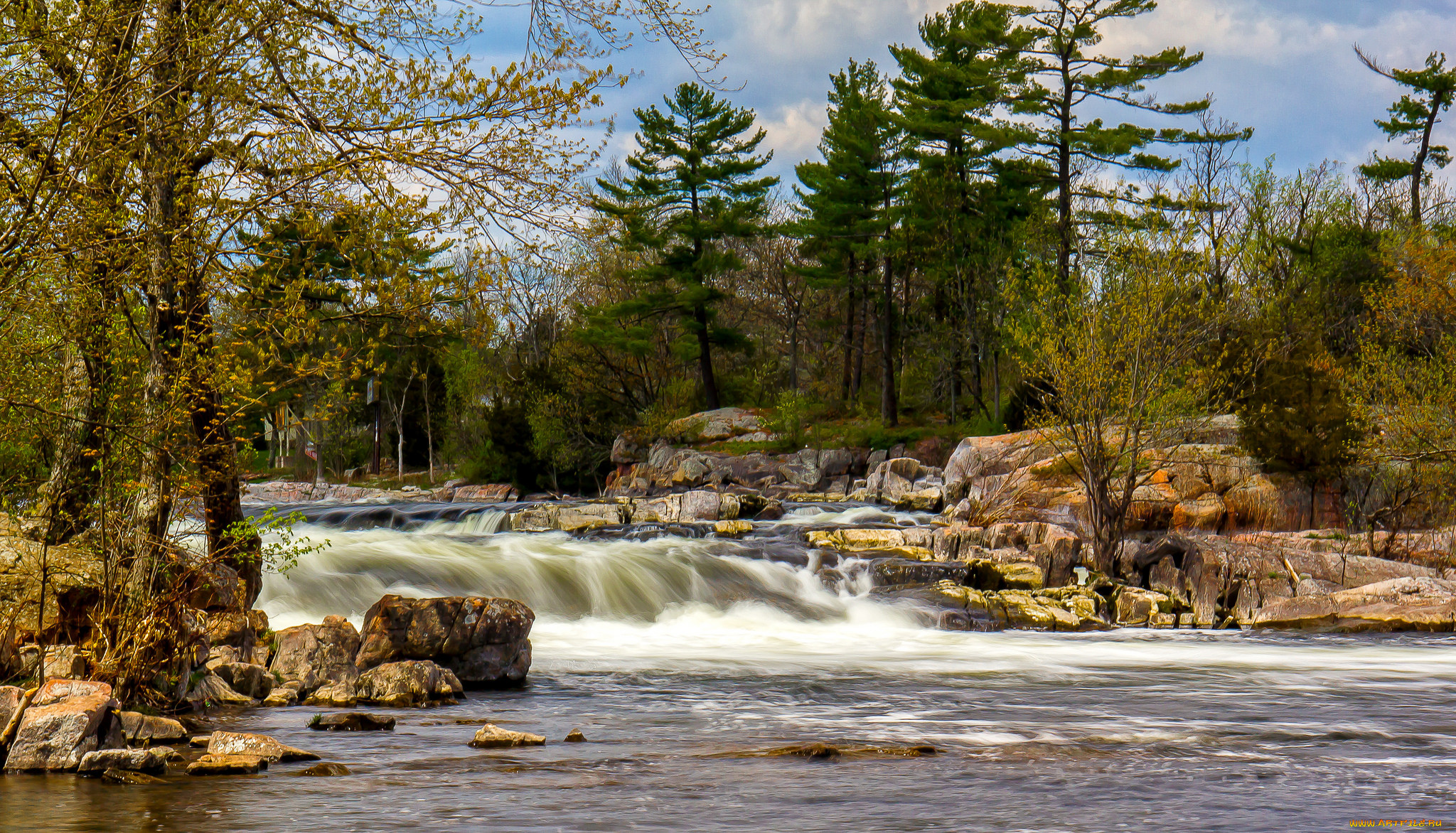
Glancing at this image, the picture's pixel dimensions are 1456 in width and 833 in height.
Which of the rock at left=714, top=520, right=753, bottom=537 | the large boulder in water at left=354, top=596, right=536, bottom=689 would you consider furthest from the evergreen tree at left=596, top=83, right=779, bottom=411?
the large boulder in water at left=354, top=596, right=536, bottom=689

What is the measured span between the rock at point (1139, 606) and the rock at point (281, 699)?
517 inches

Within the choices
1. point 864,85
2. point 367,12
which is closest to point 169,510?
point 367,12

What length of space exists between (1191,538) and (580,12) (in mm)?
15779

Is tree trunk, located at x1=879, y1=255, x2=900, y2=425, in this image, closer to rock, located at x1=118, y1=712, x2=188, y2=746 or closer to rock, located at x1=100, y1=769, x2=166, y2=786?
rock, located at x1=118, y1=712, x2=188, y2=746

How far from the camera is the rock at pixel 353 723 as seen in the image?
8.92 meters

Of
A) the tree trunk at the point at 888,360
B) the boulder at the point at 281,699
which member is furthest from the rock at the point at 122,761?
the tree trunk at the point at 888,360

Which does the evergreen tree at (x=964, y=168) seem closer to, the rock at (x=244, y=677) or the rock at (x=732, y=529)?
the rock at (x=732, y=529)

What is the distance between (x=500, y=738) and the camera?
834cm

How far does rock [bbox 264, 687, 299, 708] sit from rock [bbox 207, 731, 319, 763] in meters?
2.56

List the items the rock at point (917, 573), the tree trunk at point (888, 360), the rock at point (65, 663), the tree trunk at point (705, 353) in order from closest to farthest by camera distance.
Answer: the rock at point (65, 663) → the rock at point (917, 573) → the tree trunk at point (888, 360) → the tree trunk at point (705, 353)

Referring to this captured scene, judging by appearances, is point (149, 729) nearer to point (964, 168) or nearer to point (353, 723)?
point (353, 723)

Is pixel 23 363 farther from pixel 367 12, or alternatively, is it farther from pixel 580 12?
pixel 580 12

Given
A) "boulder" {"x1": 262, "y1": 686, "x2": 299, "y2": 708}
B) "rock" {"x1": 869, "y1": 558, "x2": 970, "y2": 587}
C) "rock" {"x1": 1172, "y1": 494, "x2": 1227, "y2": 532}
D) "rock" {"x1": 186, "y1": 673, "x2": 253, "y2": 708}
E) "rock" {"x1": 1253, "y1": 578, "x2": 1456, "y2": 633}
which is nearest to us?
"rock" {"x1": 186, "y1": 673, "x2": 253, "y2": 708}

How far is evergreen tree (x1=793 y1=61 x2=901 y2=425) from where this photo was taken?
4250cm
